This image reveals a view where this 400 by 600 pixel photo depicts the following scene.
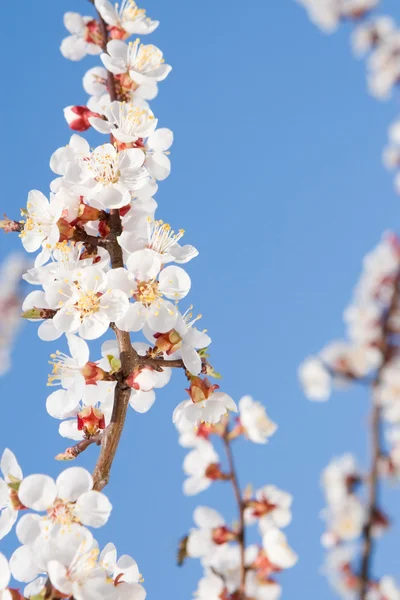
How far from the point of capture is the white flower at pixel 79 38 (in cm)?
191

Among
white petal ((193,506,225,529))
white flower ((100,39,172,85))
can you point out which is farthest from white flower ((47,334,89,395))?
white petal ((193,506,225,529))

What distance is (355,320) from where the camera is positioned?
99.6 inches

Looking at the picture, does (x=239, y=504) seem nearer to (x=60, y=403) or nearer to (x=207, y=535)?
(x=207, y=535)

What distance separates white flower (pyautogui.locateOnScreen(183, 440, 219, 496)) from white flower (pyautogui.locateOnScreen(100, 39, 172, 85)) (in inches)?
51.1

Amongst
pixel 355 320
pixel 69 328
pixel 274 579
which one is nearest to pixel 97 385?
pixel 69 328

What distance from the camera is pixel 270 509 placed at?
6.83 ft

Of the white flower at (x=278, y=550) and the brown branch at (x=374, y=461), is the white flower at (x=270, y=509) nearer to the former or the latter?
the white flower at (x=278, y=550)

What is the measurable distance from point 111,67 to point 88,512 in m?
1.04

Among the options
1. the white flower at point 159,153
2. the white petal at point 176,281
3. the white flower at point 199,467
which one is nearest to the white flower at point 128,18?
the white flower at point 159,153

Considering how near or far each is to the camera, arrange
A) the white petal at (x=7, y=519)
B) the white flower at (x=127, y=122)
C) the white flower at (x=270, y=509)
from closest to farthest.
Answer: the white petal at (x=7, y=519) → the white flower at (x=127, y=122) → the white flower at (x=270, y=509)

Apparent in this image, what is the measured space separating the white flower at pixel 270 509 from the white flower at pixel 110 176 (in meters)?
1.17

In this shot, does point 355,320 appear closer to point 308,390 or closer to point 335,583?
point 308,390

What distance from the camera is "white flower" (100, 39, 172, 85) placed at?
5.30ft

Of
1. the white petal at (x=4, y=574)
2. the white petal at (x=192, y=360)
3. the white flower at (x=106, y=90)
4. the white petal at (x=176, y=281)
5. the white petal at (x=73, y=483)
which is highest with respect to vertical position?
the white flower at (x=106, y=90)
